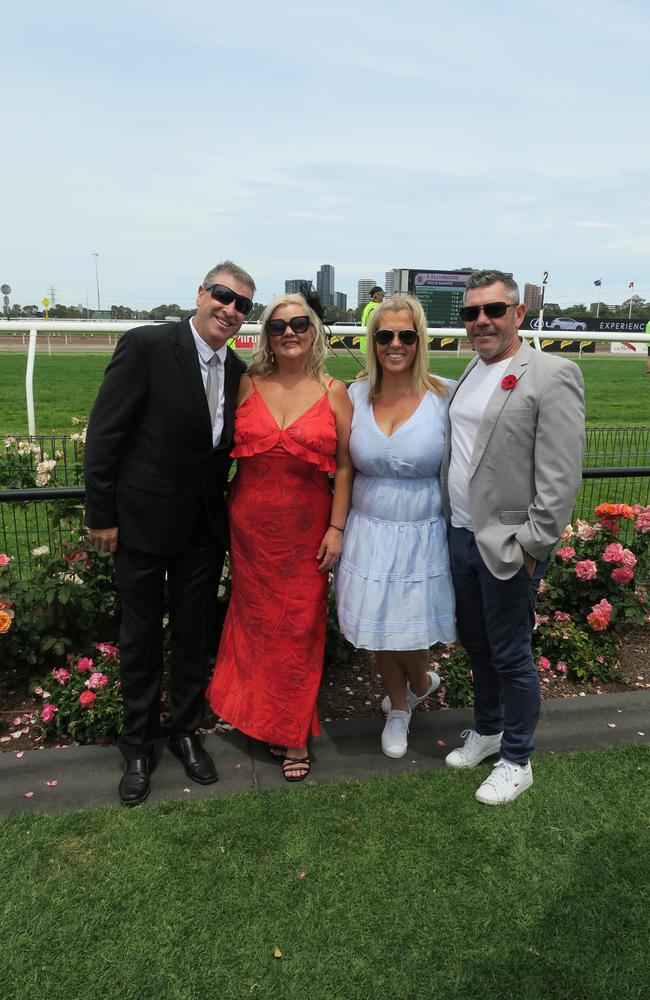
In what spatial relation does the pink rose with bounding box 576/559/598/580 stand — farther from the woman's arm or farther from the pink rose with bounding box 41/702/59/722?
the pink rose with bounding box 41/702/59/722

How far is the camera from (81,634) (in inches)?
140

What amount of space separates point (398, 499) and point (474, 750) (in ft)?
3.86

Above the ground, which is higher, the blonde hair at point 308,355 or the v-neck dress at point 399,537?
the blonde hair at point 308,355

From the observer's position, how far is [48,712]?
10.5ft

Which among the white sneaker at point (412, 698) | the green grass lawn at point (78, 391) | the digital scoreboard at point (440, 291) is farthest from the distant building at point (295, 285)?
the digital scoreboard at point (440, 291)

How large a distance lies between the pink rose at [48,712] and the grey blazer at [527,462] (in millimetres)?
2017

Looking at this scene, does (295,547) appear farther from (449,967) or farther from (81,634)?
(449,967)

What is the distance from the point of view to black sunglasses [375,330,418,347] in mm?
2857

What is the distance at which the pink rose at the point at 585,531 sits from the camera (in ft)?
13.7

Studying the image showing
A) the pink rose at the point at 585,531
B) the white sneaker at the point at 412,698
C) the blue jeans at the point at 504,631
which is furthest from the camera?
the pink rose at the point at 585,531

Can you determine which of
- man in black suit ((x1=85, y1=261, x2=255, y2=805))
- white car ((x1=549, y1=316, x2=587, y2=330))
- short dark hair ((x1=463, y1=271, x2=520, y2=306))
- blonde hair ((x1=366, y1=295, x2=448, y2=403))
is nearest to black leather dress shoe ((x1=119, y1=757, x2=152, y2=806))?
man in black suit ((x1=85, y1=261, x2=255, y2=805))

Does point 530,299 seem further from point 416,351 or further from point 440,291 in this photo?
point 416,351

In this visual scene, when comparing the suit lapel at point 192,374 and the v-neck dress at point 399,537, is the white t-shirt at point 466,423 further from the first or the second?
the suit lapel at point 192,374

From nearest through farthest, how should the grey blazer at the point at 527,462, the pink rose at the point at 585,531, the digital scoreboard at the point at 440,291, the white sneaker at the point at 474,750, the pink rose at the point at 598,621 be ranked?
the grey blazer at the point at 527,462
the white sneaker at the point at 474,750
the pink rose at the point at 598,621
the pink rose at the point at 585,531
the digital scoreboard at the point at 440,291
